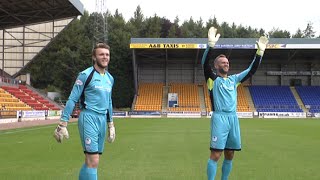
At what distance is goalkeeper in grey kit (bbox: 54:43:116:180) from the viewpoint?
19.2 ft

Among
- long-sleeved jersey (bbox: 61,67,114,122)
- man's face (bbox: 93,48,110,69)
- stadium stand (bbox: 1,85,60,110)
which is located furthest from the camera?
stadium stand (bbox: 1,85,60,110)

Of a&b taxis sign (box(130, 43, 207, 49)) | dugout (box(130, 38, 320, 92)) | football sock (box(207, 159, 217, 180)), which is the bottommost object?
football sock (box(207, 159, 217, 180))

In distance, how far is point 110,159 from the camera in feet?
36.7

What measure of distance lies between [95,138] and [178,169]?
386 centimetres

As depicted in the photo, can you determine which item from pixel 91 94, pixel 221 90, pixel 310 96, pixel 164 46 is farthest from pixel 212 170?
pixel 310 96

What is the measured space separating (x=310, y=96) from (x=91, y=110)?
56910 millimetres

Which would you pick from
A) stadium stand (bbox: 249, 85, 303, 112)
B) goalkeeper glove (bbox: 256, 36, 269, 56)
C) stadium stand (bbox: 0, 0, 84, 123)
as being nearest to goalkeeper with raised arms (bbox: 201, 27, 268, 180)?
goalkeeper glove (bbox: 256, 36, 269, 56)

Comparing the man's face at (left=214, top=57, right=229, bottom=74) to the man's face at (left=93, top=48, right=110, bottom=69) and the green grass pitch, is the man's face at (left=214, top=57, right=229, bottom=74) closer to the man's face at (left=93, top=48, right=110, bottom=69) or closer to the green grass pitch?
the man's face at (left=93, top=48, right=110, bottom=69)

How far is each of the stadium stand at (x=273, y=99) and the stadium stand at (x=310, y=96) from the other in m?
1.32

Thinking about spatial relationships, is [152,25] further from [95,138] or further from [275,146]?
[95,138]

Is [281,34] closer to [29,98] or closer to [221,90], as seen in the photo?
[29,98]

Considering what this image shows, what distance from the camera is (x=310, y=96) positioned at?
58.9m

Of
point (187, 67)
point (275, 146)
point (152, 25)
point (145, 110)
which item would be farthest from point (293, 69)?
point (275, 146)

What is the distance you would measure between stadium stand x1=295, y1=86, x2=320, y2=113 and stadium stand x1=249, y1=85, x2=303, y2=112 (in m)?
1.32
